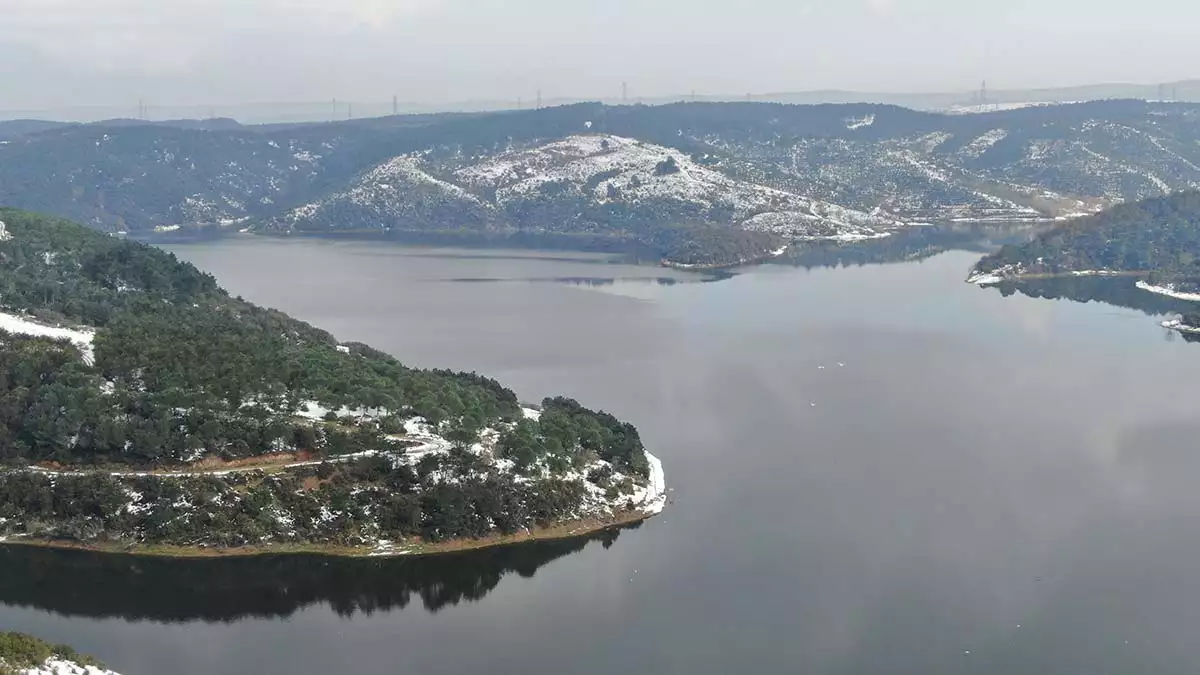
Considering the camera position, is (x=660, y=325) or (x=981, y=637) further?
Answer: (x=660, y=325)

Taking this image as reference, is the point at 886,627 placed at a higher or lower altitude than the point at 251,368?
lower

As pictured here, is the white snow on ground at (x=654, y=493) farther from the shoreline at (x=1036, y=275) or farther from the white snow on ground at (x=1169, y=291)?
the white snow on ground at (x=1169, y=291)

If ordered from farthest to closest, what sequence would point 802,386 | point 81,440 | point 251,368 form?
point 802,386, point 251,368, point 81,440

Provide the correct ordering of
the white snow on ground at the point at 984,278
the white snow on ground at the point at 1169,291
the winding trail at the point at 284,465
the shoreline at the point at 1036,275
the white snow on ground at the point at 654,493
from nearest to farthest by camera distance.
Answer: the winding trail at the point at 284,465
the white snow on ground at the point at 654,493
the white snow on ground at the point at 1169,291
the white snow on ground at the point at 984,278
the shoreline at the point at 1036,275

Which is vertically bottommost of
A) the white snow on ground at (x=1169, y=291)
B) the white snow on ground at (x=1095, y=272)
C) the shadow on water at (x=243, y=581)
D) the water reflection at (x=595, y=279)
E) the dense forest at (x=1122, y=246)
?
the shadow on water at (x=243, y=581)

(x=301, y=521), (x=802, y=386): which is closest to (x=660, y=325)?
(x=802, y=386)

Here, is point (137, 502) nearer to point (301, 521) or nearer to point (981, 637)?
point (301, 521)

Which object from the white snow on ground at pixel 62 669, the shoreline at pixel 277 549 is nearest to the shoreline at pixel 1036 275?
the shoreline at pixel 277 549
